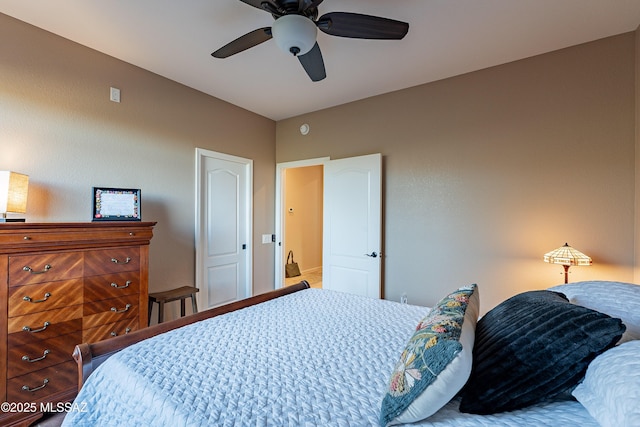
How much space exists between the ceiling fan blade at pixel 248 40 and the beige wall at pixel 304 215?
370 cm

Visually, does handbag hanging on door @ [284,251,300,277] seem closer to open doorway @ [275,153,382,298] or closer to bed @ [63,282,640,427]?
open doorway @ [275,153,382,298]

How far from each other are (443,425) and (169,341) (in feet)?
3.87

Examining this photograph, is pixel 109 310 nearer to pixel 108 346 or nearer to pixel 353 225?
pixel 108 346

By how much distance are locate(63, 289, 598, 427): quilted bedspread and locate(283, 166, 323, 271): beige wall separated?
425 cm

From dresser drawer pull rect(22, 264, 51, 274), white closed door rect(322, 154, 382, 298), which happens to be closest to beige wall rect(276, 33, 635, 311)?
white closed door rect(322, 154, 382, 298)

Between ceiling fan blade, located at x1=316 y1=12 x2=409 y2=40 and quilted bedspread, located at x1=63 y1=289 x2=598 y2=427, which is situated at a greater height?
ceiling fan blade, located at x1=316 y1=12 x2=409 y2=40

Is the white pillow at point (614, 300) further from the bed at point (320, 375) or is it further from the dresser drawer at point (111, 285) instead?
the dresser drawer at point (111, 285)

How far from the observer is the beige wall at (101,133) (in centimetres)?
206

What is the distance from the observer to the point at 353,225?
332cm

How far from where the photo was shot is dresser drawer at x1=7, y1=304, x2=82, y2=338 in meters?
1.71

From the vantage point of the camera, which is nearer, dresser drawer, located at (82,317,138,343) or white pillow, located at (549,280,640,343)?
white pillow, located at (549,280,640,343)

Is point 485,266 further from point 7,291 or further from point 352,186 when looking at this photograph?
point 7,291

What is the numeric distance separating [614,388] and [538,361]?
16 cm

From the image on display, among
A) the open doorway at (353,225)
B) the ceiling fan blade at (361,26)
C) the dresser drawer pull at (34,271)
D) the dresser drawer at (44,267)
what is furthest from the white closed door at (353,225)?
the dresser drawer pull at (34,271)
